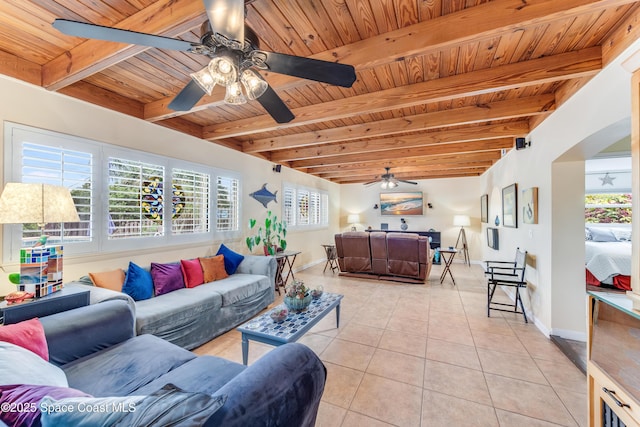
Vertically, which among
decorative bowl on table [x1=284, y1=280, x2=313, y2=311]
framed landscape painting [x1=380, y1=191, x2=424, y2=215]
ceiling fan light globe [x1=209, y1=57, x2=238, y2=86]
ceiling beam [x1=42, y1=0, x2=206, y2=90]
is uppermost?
ceiling beam [x1=42, y1=0, x2=206, y2=90]

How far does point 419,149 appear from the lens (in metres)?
Answer: 4.58

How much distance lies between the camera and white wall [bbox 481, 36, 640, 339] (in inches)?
78.3

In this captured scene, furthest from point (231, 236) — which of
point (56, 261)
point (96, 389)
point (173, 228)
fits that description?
point (96, 389)

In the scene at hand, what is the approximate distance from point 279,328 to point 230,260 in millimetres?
1921

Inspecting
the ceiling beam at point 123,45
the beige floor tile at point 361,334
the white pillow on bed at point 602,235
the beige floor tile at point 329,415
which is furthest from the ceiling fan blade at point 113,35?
the white pillow on bed at point 602,235

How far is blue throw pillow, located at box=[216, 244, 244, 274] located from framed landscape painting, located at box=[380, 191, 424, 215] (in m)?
5.23

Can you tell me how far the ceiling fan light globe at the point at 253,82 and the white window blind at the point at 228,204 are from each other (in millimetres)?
2666

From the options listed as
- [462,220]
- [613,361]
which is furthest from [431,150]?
[613,361]

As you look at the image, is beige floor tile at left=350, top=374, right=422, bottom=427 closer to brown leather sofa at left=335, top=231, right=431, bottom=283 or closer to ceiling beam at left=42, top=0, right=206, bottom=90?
ceiling beam at left=42, top=0, right=206, bottom=90

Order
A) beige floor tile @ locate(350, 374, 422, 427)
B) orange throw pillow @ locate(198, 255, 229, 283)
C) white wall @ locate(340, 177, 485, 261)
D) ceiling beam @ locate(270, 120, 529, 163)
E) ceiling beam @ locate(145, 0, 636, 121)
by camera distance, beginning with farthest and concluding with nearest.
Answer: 1. white wall @ locate(340, 177, 485, 261)
2. ceiling beam @ locate(270, 120, 529, 163)
3. orange throw pillow @ locate(198, 255, 229, 283)
4. beige floor tile @ locate(350, 374, 422, 427)
5. ceiling beam @ locate(145, 0, 636, 121)

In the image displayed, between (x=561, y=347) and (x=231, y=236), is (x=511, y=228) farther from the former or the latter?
(x=231, y=236)

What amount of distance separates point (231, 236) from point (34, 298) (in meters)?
2.54

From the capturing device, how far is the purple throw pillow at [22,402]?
0.73m

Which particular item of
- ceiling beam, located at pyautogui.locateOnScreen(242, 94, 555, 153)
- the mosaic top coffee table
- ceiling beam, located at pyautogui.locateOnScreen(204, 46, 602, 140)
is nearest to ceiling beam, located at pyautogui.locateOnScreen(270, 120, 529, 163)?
ceiling beam, located at pyautogui.locateOnScreen(242, 94, 555, 153)
